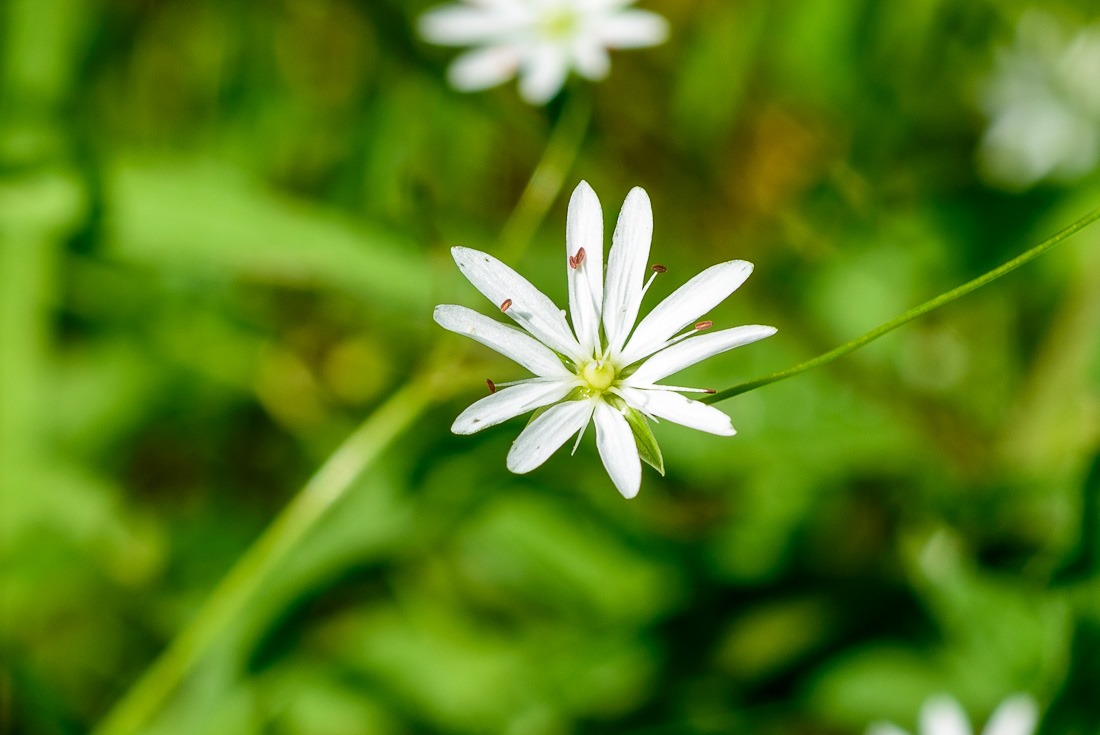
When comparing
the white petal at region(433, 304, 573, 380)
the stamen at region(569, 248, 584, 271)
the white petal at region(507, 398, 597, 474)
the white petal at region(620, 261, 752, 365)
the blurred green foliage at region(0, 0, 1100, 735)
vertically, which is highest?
the blurred green foliage at region(0, 0, 1100, 735)

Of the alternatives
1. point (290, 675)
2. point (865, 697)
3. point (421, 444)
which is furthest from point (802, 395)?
point (290, 675)

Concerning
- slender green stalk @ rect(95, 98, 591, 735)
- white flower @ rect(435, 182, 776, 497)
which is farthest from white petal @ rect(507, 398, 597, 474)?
slender green stalk @ rect(95, 98, 591, 735)

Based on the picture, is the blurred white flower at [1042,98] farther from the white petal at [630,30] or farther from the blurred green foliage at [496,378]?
the white petal at [630,30]

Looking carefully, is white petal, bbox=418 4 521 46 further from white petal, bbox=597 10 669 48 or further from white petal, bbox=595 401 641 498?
white petal, bbox=595 401 641 498

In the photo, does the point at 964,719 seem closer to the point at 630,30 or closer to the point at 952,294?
the point at 952,294

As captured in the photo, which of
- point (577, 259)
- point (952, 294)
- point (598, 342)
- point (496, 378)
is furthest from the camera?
point (496, 378)

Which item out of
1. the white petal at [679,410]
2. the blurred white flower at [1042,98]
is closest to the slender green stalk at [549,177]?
the white petal at [679,410]

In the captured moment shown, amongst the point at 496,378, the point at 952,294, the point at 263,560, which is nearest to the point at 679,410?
the point at 952,294
